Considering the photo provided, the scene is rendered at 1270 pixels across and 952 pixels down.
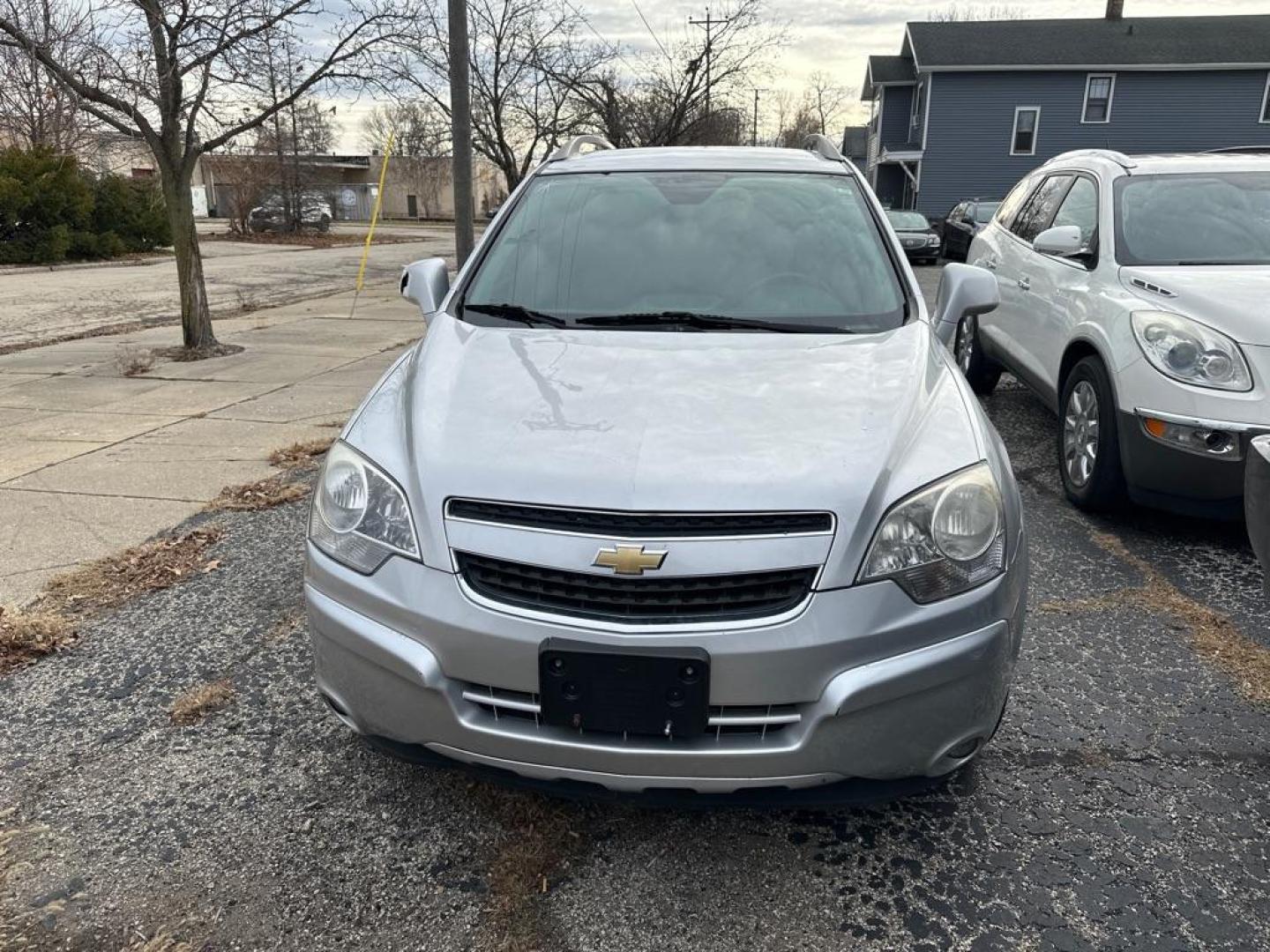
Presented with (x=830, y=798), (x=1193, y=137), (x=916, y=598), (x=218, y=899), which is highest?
(x=1193, y=137)

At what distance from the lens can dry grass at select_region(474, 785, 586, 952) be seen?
6.97 feet

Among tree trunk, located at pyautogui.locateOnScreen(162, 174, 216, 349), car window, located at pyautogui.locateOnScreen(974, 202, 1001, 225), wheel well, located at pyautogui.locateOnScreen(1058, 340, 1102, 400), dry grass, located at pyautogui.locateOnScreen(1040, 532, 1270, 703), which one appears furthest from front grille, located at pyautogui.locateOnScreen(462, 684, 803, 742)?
car window, located at pyautogui.locateOnScreen(974, 202, 1001, 225)

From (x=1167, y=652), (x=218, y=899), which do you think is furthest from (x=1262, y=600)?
(x=218, y=899)

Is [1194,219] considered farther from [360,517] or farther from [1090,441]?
[360,517]

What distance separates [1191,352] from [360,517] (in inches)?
141

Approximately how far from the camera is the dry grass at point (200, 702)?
2953 millimetres

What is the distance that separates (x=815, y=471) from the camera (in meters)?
2.12

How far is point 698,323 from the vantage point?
304 cm

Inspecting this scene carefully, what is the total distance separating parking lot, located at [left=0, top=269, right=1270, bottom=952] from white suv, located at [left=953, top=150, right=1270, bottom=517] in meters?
1.05

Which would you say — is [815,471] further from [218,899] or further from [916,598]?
[218,899]

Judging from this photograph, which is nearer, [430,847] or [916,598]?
[916,598]

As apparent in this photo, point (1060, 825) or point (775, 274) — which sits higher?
point (775, 274)

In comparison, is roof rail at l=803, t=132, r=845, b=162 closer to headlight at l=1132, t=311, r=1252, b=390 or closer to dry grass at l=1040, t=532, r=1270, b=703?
headlight at l=1132, t=311, r=1252, b=390

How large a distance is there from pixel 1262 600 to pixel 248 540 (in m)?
4.49
